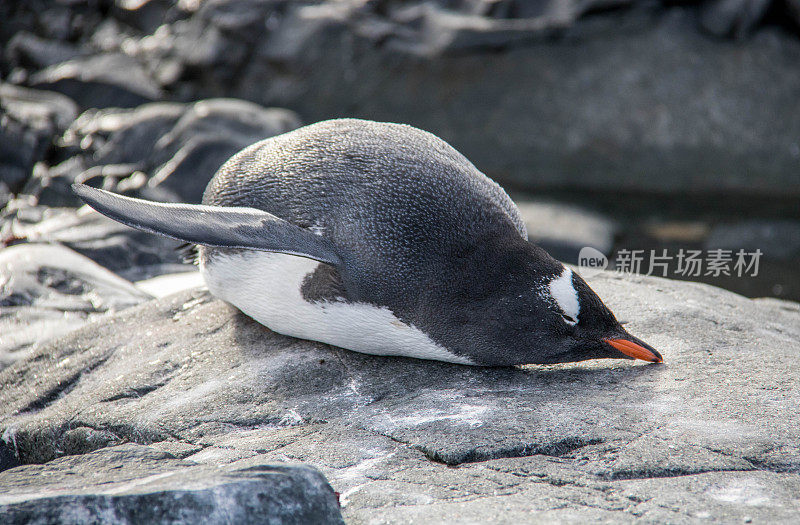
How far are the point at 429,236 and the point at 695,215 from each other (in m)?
5.58

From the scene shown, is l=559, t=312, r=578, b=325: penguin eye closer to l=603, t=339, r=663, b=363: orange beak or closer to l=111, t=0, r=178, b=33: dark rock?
l=603, t=339, r=663, b=363: orange beak

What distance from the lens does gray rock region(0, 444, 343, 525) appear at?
192 centimetres

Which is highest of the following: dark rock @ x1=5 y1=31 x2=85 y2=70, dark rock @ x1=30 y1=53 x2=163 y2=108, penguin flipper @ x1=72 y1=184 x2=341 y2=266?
dark rock @ x1=5 y1=31 x2=85 y2=70

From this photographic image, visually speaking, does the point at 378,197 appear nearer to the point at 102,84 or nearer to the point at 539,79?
the point at 539,79

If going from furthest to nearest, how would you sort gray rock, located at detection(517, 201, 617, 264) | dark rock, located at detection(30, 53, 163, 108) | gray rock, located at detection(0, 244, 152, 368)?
dark rock, located at detection(30, 53, 163, 108)
gray rock, located at detection(517, 201, 617, 264)
gray rock, located at detection(0, 244, 152, 368)

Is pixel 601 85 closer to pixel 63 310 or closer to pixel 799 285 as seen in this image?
pixel 799 285

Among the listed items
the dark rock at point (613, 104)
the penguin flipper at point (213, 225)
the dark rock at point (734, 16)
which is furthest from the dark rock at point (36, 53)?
the penguin flipper at point (213, 225)

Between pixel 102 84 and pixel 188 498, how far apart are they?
8.69m

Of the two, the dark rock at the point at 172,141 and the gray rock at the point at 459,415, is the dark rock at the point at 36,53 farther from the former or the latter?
the gray rock at the point at 459,415

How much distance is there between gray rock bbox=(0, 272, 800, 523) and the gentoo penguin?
131 millimetres

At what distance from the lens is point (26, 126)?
8234mm

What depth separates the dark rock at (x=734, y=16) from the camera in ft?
26.5

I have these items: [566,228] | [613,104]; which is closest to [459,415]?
[566,228]

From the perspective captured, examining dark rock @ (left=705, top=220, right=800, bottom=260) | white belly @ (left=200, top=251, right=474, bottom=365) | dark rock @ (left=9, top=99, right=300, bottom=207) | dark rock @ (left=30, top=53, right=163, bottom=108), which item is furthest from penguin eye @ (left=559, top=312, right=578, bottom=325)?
dark rock @ (left=30, top=53, right=163, bottom=108)
